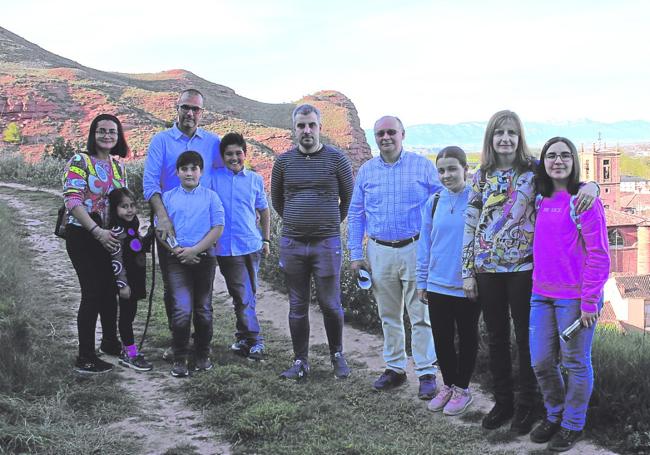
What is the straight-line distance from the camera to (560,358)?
341cm

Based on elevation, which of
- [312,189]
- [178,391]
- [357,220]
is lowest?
[178,391]

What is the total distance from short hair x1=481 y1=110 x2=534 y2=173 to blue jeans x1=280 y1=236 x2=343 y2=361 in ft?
4.53

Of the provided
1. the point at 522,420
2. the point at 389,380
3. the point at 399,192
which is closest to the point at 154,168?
the point at 399,192

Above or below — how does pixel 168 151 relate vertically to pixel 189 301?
above

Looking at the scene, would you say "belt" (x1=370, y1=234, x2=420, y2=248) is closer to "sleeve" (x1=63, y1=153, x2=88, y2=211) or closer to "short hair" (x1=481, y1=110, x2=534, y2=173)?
"short hair" (x1=481, y1=110, x2=534, y2=173)

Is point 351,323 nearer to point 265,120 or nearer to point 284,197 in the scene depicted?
point 284,197

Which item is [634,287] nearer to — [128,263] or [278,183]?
[278,183]

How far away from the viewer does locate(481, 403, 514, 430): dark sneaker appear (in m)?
3.61

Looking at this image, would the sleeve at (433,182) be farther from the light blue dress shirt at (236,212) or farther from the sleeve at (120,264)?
the sleeve at (120,264)

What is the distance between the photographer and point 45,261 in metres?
8.45

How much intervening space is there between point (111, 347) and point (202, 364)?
0.79 m

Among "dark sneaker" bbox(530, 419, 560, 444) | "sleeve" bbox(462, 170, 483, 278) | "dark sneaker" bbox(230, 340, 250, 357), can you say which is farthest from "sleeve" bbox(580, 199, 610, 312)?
"dark sneaker" bbox(230, 340, 250, 357)

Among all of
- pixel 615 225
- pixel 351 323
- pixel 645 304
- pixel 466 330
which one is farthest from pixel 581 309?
pixel 615 225

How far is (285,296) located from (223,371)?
328 centimetres
